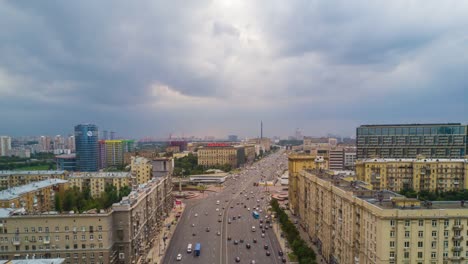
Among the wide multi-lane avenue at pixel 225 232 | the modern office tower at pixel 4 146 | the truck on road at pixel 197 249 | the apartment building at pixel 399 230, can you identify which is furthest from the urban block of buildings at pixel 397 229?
the modern office tower at pixel 4 146

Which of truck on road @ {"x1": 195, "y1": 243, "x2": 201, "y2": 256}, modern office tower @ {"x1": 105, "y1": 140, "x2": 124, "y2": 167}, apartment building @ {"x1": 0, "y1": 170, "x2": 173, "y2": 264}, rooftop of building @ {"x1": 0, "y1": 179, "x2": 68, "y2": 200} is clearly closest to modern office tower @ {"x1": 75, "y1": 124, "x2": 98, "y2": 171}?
modern office tower @ {"x1": 105, "y1": 140, "x2": 124, "y2": 167}

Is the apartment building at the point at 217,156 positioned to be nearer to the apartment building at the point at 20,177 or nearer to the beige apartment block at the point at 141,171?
the beige apartment block at the point at 141,171

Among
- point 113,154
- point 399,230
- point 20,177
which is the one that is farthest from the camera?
point 113,154

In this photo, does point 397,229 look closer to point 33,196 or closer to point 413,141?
point 33,196

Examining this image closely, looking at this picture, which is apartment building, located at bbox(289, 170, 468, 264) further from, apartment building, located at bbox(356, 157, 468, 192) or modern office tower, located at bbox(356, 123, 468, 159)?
modern office tower, located at bbox(356, 123, 468, 159)

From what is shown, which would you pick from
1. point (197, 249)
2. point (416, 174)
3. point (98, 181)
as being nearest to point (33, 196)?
point (98, 181)

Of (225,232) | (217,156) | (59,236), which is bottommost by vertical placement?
(225,232)

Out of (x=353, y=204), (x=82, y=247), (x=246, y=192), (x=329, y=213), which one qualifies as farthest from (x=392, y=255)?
(x=246, y=192)

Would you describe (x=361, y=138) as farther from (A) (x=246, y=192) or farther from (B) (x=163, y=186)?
(B) (x=163, y=186)
